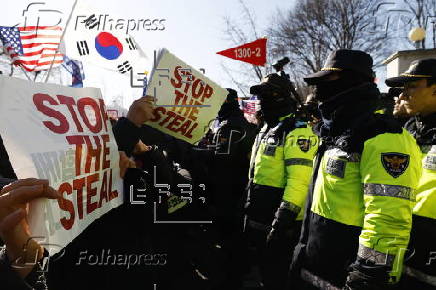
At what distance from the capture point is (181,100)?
2.78 meters

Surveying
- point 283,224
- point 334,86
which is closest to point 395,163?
point 334,86

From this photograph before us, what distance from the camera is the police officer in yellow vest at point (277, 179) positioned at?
10.1ft

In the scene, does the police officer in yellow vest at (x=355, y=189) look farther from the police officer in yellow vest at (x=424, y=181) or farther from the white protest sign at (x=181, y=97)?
the white protest sign at (x=181, y=97)

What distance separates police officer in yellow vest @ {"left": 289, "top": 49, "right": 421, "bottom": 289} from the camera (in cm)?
179

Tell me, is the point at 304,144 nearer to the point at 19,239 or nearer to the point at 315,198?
the point at 315,198

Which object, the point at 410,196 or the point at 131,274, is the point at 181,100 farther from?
the point at 410,196

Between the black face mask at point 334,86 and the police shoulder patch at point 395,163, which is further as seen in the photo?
the black face mask at point 334,86

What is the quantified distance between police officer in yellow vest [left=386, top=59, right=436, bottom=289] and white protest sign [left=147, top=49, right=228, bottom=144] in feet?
5.08

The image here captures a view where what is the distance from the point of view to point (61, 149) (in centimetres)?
147

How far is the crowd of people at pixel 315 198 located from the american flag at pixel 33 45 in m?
2.84

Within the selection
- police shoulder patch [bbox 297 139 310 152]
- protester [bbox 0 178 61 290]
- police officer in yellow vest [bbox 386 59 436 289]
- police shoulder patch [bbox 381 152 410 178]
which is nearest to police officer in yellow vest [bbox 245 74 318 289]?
police shoulder patch [bbox 297 139 310 152]

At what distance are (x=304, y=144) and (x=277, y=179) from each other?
1.44ft

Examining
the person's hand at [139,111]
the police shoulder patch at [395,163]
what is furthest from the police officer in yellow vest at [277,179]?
the person's hand at [139,111]

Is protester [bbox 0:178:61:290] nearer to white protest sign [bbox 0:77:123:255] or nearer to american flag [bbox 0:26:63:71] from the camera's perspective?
white protest sign [bbox 0:77:123:255]
